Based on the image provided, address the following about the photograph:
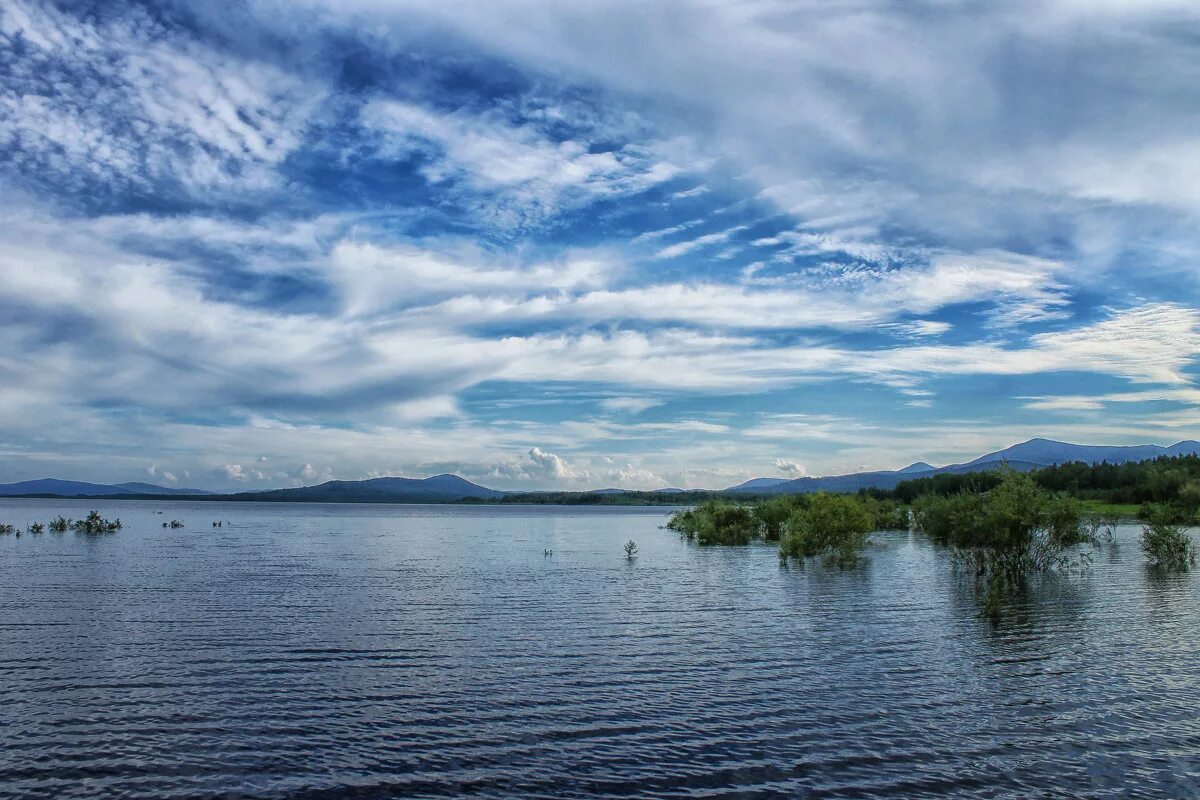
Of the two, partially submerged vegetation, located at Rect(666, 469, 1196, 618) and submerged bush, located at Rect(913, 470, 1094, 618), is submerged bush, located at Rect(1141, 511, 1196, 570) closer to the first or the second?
partially submerged vegetation, located at Rect(666, 469, 1196, 618)

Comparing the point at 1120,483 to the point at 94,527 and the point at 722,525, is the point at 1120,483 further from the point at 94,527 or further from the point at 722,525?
the point at 94,527

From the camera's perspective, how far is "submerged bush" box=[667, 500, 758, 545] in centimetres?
8156

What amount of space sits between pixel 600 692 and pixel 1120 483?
159m

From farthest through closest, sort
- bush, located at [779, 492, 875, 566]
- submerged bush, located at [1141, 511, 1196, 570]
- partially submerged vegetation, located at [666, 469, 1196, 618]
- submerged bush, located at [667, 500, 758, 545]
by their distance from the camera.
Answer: submerged bush, located at [667, 500, 758, 545] < bush, located at [779, 492, 875, 566] < submerged bush, located at [1141, 511, 1196, 570] < partially submerged vegetation, located at [666, 469, 1196, 618]

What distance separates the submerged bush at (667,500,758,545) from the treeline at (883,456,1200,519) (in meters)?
37.4

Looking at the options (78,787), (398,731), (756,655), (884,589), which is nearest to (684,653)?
(756,655)

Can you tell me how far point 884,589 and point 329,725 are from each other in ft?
106

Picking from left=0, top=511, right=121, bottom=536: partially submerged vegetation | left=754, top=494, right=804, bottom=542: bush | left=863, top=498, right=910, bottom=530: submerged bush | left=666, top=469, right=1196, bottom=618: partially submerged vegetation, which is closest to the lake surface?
left=666, top=469, right=1196, bottom=618: partially submerged vegetation

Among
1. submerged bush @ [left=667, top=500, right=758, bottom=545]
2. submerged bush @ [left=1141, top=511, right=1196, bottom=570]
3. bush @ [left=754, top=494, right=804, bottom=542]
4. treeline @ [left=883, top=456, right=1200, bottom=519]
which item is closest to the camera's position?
submerged bush @ [left=1141, top=511, right=1196, bottom=570]

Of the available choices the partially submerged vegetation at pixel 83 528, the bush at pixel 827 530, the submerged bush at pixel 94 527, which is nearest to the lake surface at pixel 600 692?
the bush at pixel 827 530

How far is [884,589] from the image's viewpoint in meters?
42.3

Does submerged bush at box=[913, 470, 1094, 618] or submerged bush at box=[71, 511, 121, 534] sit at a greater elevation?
submerged bush at box=[913, 470, 1094, 618]

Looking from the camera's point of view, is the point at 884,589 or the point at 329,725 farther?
the point at 884,589

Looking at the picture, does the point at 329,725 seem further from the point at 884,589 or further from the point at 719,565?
the point at 719,565
